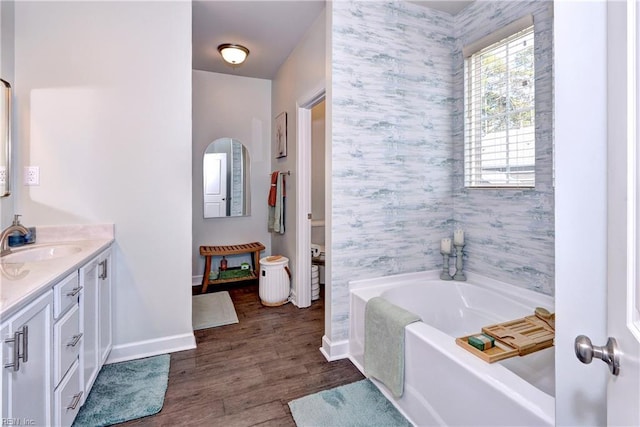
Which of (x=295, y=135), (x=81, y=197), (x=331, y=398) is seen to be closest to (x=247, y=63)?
(x=295, y=135)

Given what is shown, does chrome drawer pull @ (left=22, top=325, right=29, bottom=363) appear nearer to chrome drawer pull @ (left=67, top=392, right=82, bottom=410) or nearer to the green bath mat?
chrome drawer pull @ (left=67, top=392, right=82, bottom=410)

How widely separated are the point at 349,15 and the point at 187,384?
2.67 metres

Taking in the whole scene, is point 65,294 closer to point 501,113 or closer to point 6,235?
point 6,235

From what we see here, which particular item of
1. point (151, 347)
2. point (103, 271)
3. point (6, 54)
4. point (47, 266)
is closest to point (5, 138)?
point (6, 54)

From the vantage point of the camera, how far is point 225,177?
4062mm

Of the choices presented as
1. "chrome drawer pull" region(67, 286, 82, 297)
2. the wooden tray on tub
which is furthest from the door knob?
"chrome drawer pull" region(67, 286, 82, 297)

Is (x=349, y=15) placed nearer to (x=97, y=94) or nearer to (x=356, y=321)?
(x=97, y=94)

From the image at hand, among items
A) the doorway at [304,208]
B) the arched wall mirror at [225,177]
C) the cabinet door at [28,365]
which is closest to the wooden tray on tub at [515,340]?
the cabinet door at [28,365]

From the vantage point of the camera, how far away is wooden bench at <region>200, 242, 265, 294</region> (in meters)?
3.63

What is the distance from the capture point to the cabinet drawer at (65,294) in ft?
4.12

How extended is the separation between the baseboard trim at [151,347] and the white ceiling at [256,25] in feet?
8.62

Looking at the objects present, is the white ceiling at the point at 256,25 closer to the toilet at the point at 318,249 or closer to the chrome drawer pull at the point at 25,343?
the toilet at the point at 318,249

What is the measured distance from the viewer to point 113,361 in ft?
6.97

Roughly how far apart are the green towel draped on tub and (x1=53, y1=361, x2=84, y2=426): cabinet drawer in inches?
59.2
